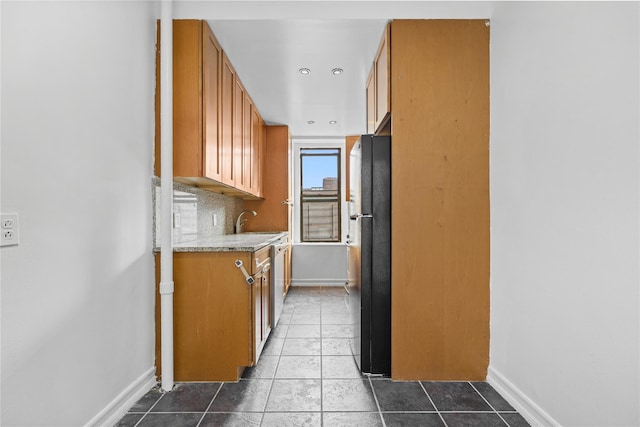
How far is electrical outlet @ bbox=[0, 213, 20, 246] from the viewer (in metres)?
1.15

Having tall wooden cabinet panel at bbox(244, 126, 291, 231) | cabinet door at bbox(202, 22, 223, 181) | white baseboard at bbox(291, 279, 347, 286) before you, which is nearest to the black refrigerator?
cabinet door at bbox(202, 22, 223, 181)

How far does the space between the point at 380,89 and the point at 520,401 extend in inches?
83.7

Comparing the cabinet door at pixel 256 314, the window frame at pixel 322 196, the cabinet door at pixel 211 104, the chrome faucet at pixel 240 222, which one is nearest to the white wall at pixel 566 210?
the cabinet door at pixel 256 314

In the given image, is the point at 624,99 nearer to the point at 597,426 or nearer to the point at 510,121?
the point at 510,121

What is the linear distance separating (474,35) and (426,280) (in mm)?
1589

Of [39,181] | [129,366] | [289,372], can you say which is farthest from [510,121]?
[129,366]

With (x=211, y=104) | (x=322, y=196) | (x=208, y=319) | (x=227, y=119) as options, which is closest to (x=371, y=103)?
(x=227, y=119)

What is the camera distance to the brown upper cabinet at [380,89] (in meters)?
2.21

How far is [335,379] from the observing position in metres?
2.19

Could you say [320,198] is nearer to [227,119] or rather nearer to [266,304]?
[227,119]

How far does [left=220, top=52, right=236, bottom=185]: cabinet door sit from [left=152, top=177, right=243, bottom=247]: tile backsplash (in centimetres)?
35

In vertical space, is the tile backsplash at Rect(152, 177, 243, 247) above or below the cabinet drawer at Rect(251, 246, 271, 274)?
above

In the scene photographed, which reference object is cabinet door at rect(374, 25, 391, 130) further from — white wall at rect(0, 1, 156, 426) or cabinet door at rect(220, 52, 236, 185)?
white wall at rect(0, 1, 156, 426)

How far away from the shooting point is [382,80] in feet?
7.90
